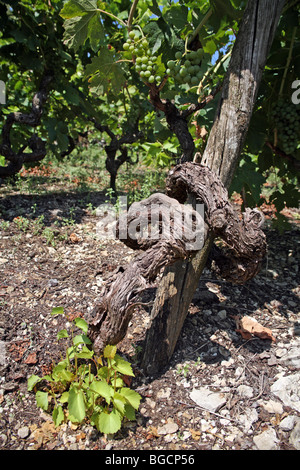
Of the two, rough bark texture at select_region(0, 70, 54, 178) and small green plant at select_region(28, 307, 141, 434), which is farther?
rough bark texture at select_region(0, 70, 54, 178)

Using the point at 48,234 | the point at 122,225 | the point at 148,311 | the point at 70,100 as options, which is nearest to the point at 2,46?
the point at 70,100

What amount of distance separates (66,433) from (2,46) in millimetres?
3621

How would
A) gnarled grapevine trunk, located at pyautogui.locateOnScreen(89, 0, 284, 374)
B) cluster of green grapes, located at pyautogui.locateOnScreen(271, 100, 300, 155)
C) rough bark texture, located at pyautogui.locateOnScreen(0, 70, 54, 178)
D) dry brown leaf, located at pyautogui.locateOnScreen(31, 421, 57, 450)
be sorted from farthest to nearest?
rough bark texture, located at pyautogui.locateOnScreen(0, 70, 54, 178) → cluster of green grapes, located at pyautogui.locateOnScreen(271, 100, 300, 155) → gnarled grapevine trunk, located at pyautogui.locateOnScreen(89, 0, 284, 374) → dry brown leaf, located at pyautogui.locateOnScreen(31, 421, 57, 450)

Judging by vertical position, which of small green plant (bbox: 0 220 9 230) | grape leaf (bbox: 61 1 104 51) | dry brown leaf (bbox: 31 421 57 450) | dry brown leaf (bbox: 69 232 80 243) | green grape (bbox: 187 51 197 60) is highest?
grape leaf (bbox: 61 1 104 51)

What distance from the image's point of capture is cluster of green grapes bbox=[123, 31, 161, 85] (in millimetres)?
1959

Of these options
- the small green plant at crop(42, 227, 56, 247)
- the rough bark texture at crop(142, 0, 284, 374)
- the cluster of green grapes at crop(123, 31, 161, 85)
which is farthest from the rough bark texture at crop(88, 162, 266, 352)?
the small green plant at crop(42, 227, 56, 247)

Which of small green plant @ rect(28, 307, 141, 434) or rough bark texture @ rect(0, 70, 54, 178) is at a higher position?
rough bark texture @ rect(0, 70, 54, 178)

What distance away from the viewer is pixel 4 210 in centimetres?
357

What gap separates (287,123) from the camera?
2.42 metres

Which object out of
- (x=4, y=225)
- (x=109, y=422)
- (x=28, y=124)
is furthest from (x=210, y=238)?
(x=28, y=124)

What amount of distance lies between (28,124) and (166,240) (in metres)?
2.80

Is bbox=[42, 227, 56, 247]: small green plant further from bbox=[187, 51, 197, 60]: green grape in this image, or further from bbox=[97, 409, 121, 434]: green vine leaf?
bbox=[187, 51, 197, 60]: green grape

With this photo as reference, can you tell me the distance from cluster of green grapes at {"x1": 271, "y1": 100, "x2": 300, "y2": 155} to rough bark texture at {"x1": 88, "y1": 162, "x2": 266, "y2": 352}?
86cm

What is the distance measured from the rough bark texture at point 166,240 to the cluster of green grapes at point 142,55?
0.55 metres
